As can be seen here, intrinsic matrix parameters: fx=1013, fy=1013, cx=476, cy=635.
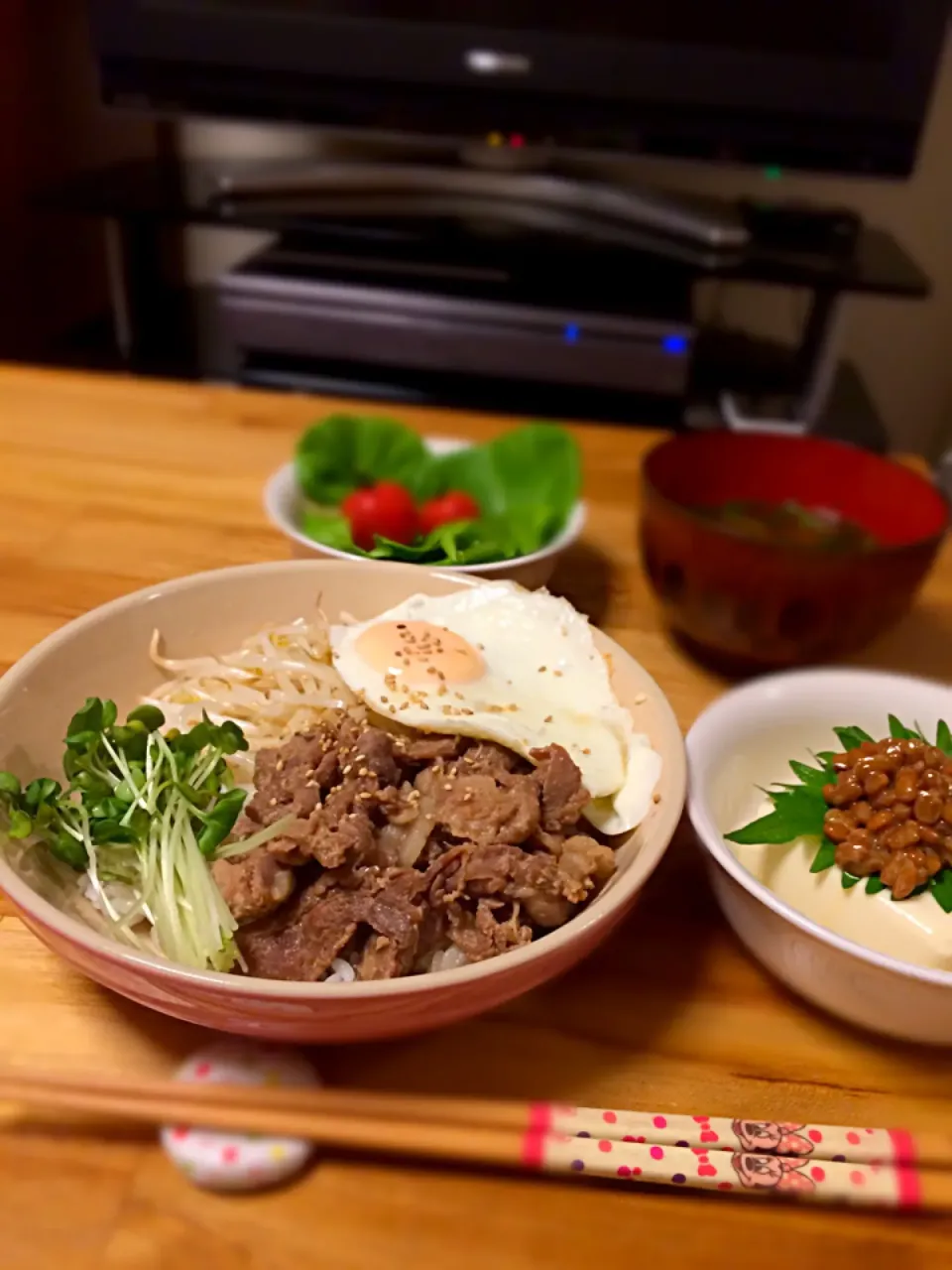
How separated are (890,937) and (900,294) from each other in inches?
82.8

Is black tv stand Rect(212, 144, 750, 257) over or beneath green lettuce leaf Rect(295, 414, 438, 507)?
over

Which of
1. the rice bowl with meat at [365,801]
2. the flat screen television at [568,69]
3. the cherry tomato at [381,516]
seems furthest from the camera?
the flat screen television at [568,69]

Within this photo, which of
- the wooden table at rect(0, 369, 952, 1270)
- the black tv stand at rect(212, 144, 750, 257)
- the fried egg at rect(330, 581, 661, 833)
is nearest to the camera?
the wooden table at rect(0, 369, 952, 1270)

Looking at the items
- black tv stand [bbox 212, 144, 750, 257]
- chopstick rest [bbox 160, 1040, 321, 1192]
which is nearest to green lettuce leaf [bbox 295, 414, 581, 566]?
chopstick rest [bbox 160, 1040, 321, 1192]

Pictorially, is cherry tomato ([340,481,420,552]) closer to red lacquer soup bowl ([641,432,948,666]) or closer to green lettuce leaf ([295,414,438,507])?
green lettuce leaf ([295,414,438,507])

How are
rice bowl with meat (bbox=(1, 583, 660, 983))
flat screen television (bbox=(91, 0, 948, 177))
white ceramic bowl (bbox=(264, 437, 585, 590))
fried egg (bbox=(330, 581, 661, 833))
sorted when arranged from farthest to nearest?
flat screen television (bbox=(91, 0, 948, 177)), white ceramic bowl (bbox=(264, 437, 585, 590)), fried egg (bbox=(330, 581, 661, 833)), rice bowl with meat (bbox=(1, 583, 660, 983))

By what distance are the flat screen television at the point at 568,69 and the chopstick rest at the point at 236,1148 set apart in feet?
7.88

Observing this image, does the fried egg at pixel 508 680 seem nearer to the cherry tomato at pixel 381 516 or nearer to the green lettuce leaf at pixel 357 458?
the cherry tomato at pixel 381 516

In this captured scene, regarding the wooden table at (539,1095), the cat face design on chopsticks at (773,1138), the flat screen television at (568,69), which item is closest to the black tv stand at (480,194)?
the flat screen television at (568,69)

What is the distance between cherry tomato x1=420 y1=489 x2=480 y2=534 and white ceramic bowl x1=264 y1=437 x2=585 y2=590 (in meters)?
0.14

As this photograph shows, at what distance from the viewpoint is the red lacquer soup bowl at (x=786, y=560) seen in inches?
40.1

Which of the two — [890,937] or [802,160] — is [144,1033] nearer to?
[890,937]

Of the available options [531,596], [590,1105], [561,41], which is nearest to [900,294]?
[561,41]

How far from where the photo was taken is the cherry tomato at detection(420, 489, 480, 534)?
134 centimetres
